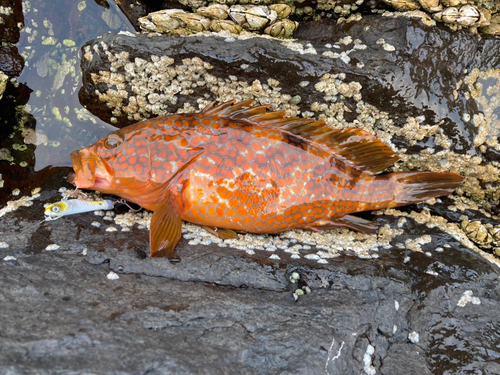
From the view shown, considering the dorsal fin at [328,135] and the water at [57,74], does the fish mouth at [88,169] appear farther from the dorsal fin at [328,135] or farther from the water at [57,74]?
the dorsal fin at [328,135]

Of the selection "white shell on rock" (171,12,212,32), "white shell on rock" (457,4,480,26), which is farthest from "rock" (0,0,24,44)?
"white shell on rock" (457,4,480,26)

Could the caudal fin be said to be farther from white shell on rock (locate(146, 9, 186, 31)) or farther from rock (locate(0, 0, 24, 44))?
rock (locate(0, 0, 24, 44))

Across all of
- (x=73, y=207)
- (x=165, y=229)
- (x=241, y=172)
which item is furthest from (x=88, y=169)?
(x=241, y=172)

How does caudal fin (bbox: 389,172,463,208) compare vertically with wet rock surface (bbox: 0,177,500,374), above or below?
above

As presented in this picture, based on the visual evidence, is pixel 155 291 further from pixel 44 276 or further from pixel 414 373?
pixel 414 373


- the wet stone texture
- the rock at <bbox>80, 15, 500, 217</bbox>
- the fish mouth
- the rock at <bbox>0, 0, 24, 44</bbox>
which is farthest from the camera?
the rock at <bbox>0, 0, 24, 44</bbox>

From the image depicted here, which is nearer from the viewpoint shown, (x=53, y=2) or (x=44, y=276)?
(x=44, y=276)

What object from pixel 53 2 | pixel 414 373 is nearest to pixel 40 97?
pixel 53 2

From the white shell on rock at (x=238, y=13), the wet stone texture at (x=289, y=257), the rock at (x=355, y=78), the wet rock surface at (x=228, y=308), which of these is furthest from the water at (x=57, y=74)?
the white shell on rock at (x=238, y=13)
